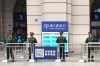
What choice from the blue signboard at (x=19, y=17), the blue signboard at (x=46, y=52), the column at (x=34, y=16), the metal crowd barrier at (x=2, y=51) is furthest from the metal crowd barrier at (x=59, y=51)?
the blue signboard at (x=19, y=17)

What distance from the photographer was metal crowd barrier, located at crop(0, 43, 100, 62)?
61.7ft

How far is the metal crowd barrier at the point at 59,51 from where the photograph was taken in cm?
1881

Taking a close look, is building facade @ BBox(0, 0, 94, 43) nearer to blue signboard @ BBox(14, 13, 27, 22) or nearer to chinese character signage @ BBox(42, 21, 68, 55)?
chinese character signage @ BBox(42, 21, 68, 55)

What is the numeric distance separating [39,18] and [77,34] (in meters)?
2.64

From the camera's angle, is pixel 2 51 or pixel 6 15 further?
pixel 6 15

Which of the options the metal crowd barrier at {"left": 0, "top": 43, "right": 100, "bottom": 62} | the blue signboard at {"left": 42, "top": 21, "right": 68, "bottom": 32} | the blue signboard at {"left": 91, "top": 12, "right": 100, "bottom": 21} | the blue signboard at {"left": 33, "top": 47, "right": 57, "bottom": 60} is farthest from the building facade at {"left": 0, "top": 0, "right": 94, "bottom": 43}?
the blue signboard at {"left": 91, "top": 12, "right": 100, "bottom": 21}

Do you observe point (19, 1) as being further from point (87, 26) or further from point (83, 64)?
point (83, 64)

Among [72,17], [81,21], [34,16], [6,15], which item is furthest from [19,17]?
[81,21]

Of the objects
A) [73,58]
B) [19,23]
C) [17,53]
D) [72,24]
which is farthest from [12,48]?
[19,23]

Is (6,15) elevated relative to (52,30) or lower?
elevated

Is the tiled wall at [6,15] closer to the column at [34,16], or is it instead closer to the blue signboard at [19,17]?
the blue signboard at [19,17]

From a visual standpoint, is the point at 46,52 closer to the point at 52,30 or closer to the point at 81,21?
the point at 52,30

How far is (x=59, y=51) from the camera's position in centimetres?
1894

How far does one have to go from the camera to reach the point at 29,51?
749 inches
